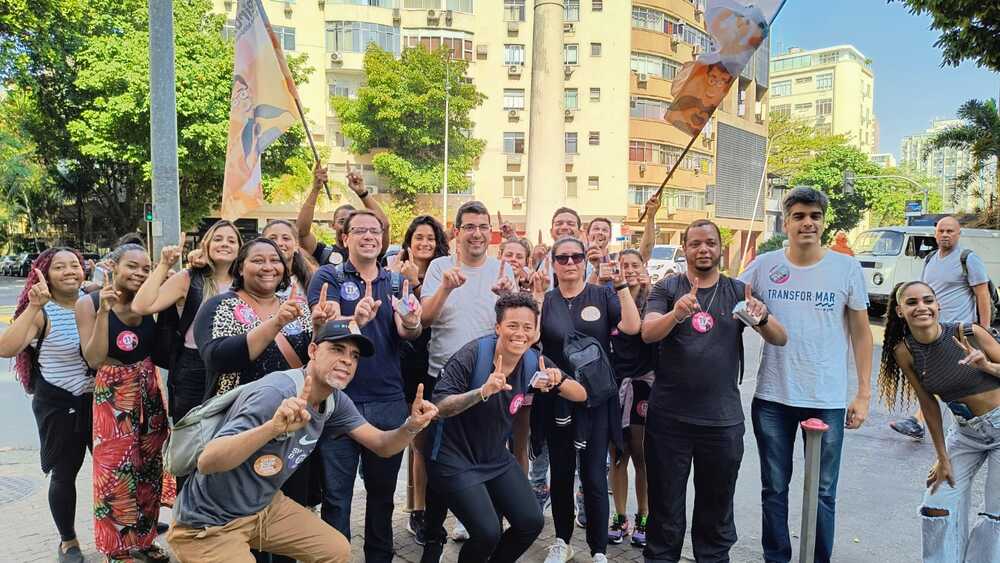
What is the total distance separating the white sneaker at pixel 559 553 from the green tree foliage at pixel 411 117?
3201 cm

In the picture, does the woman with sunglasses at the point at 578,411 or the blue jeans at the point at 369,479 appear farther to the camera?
the woman with sunglasses at the point at 578,411

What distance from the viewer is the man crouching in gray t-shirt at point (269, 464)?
2547mm

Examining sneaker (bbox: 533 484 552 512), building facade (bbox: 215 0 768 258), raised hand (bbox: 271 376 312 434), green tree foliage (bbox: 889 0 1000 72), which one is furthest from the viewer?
building facade (bbox: 215 0 768 258)

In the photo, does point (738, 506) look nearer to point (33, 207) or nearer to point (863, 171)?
point (33, 207)

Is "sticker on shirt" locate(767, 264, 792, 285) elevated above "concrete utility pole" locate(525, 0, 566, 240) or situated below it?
below

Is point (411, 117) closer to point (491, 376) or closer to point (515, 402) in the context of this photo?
point (515, 402)

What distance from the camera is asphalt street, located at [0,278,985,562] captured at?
4.09 m

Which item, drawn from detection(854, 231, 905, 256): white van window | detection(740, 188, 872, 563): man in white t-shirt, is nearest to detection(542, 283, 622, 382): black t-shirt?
detection(740, 188, 872, 563): man in white t-shirt

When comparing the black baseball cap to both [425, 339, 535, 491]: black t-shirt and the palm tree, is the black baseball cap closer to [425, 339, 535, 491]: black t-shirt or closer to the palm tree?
[425, 339, 535, 491]: black t-shirt

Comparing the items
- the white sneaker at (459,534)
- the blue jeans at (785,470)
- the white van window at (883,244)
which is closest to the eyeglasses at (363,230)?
the white sneaker at (459,534)

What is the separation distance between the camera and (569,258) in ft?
12.4

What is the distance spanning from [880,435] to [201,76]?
24.3 meters

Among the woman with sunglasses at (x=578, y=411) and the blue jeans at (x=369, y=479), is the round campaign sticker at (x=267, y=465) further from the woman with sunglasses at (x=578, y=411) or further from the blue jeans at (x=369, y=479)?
the woman with sunglasses at (x=578, y=411)

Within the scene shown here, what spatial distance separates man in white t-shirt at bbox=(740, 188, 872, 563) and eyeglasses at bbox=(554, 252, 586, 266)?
1073 mm
